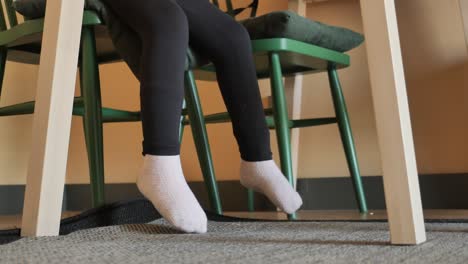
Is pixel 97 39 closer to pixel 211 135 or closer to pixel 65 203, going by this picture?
pixel 211 135

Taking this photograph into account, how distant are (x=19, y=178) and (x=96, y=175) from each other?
112cm

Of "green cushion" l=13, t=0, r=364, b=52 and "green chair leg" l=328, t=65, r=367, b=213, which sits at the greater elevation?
"green cushion" l=13, t=0, r=364, b=52

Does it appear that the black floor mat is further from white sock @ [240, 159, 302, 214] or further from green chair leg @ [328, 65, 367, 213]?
green chair leg @ [328, 65, 367, 213]

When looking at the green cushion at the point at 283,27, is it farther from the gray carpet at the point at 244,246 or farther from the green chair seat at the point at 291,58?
the gray carpet at the point at 244,246

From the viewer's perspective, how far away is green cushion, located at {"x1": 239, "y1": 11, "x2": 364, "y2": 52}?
3.61 feet

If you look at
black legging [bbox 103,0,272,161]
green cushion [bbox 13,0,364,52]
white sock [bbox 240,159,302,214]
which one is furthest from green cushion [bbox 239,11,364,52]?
white sock [bbox 240,159,302,214]

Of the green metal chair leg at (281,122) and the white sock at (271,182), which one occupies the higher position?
the green metal chair leg at (281,122)

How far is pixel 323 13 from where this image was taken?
1674 mm

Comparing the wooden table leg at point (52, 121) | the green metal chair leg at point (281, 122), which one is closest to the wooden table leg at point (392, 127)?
the wooden table leg at point (52, 121)

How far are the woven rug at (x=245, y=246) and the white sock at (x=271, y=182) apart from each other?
8cm

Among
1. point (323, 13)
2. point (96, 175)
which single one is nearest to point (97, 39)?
point (96, 175)

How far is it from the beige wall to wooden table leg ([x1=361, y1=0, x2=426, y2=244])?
3.07 feet

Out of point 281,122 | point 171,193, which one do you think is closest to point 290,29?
point 281,122

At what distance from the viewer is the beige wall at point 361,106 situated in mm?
1510
